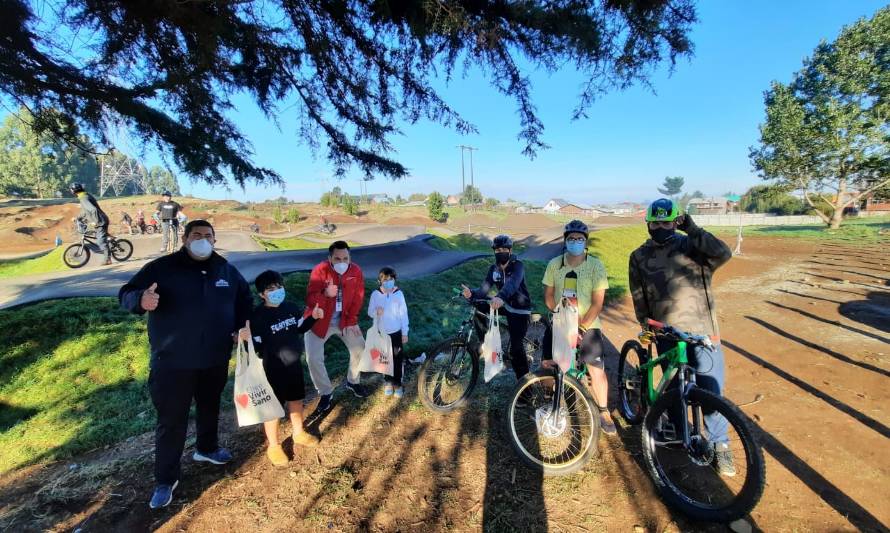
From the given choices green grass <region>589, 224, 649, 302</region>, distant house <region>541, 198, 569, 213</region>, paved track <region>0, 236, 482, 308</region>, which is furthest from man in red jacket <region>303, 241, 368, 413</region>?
distant house <region>541, 198, 569, 213</region>

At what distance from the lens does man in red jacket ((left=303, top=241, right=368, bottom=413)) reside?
4.13 metres

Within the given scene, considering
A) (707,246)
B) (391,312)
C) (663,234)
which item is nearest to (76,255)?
(391,312)

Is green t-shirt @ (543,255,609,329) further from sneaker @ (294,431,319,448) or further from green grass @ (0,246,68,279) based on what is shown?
green grass @ (0,246,68,279)

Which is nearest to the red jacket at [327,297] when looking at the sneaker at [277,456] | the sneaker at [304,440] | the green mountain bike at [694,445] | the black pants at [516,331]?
the sneaker at [304,440]

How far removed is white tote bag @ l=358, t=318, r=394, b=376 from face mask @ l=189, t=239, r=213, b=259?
197 cm

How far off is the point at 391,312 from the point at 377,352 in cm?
50

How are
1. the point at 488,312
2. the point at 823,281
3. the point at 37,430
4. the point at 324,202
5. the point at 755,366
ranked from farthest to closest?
the point at 324,202 < the point at 823,281 < the point at 755,366 < the point at 488,312 < the point at 37,430

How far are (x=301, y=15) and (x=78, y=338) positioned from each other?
517 centimetres

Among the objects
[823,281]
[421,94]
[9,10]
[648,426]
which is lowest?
[823,281]

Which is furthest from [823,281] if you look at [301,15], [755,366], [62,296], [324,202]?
[324,202]

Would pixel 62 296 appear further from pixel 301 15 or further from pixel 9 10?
pixel 301 15

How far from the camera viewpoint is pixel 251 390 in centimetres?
314

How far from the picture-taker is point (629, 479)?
10.2 ft

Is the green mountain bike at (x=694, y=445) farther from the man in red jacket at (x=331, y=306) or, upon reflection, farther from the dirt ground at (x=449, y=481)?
the man in red jacket at (x=331, y=306)
